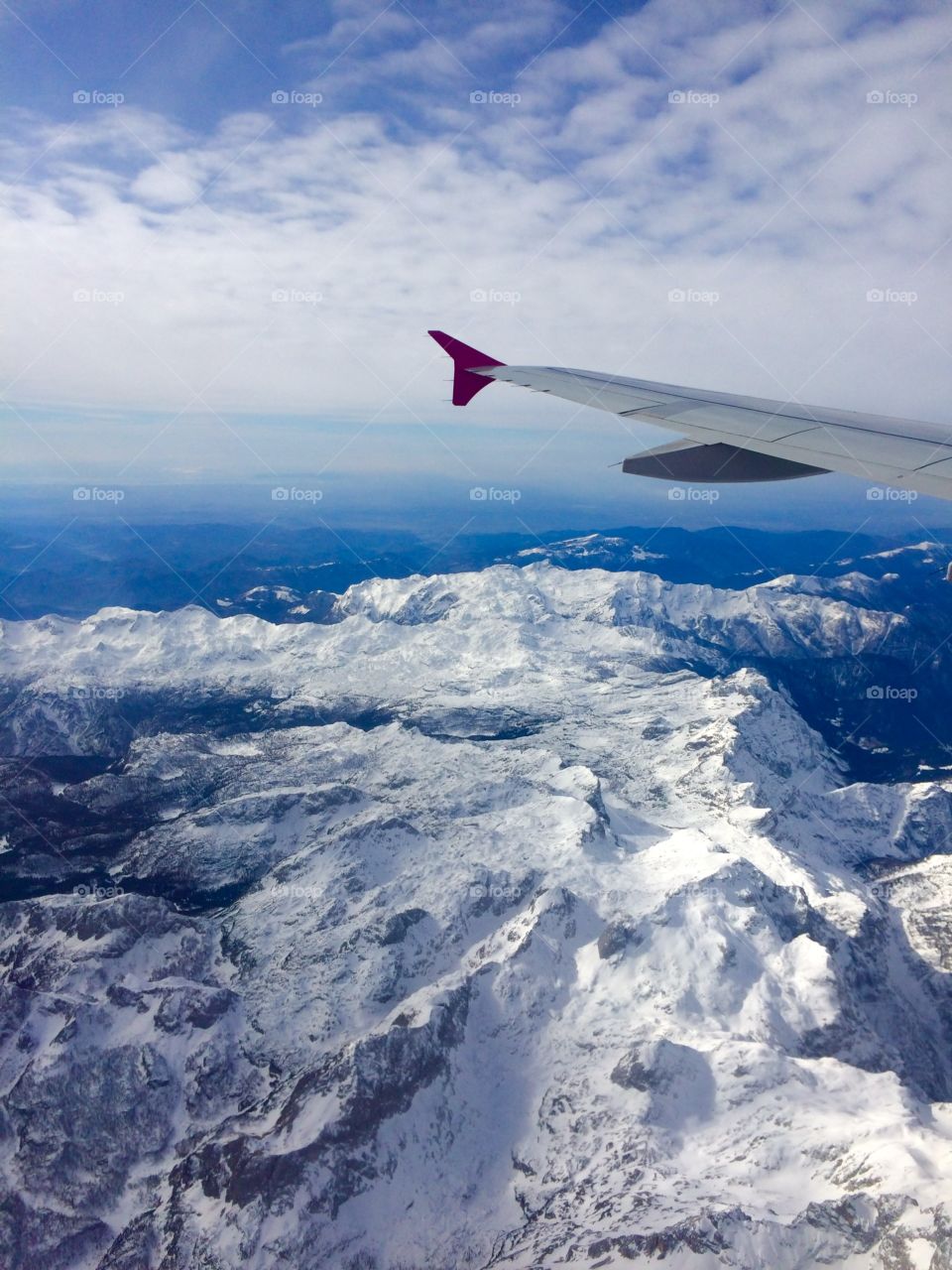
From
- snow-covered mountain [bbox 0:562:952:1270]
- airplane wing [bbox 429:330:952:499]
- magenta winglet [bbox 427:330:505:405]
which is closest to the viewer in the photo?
airplane wing [bbox 429:330:952:499]

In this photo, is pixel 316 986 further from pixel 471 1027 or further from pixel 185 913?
pixel 185 913
